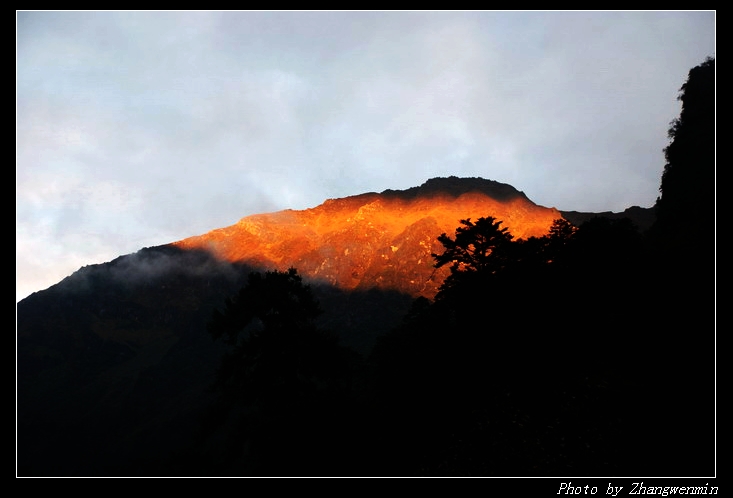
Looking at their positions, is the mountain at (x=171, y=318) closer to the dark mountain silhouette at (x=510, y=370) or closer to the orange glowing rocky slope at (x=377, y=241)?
the orange glowing rocky slope at (x=377, y=241)

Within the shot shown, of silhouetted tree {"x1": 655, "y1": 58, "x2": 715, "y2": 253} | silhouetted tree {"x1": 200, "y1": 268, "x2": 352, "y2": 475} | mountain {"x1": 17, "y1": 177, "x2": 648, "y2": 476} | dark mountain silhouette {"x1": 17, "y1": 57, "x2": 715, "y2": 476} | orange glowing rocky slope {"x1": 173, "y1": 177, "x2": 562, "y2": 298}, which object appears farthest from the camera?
orange glowing rocky slope {"x1": 173, "y1": 177, "x2": 562, "y2": 298}

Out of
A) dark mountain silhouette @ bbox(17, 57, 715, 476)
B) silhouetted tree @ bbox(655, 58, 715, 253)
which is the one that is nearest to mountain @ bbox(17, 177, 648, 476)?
silhouetted tree @ bbox(655, 58, 715, 253)

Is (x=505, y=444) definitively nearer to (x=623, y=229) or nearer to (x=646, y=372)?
(x=646, y=372)

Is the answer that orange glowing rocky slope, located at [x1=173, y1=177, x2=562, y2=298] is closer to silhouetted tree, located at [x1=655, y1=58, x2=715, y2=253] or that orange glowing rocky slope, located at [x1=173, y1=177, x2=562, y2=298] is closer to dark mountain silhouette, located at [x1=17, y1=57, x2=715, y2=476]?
silhouetted tree, located at [x1=655, y1=58, x2=715, y2=253]

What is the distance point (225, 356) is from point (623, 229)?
27391 millimetres

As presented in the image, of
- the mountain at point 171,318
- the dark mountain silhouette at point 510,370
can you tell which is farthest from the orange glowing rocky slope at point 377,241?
the dark mountain silhouette at point 510,370

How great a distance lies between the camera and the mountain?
108000mm

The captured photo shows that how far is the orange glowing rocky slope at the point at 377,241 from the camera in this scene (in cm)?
14988

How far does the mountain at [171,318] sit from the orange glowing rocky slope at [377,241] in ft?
1.78

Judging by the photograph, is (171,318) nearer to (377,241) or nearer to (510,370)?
(377,241)

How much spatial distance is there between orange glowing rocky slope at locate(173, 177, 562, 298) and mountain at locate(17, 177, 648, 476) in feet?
1.78

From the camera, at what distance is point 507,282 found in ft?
92.7

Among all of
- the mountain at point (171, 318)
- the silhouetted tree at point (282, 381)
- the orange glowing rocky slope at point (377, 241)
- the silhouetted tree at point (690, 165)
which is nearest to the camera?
the silhouetted tree at point (282, 381)

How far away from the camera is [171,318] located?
182 meters
